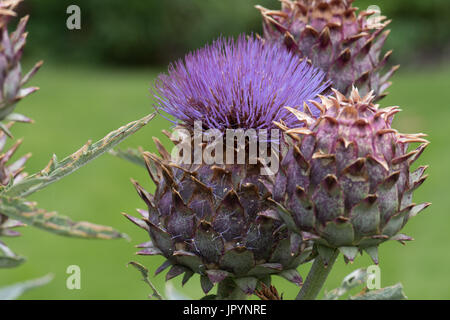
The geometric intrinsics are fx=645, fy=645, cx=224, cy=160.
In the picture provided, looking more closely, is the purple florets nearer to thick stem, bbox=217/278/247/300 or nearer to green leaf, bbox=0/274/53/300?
thick stem, bbox=217/278/247/300

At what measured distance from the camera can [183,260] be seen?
0.95 metres

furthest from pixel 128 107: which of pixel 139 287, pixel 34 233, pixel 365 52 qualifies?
pixel 365 52

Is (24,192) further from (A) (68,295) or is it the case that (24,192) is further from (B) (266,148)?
(A) (68,295)

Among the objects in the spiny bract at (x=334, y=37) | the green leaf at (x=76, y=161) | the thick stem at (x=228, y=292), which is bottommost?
the thick stem at (x=228, y=292)

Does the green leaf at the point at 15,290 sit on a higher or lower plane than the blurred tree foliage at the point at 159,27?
lower

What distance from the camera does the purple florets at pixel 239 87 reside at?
3.15ft

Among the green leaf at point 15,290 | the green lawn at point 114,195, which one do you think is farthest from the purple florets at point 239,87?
the green lawn at point 114,195

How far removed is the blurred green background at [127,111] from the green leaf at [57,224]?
29 centimetres

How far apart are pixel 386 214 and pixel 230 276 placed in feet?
0.80

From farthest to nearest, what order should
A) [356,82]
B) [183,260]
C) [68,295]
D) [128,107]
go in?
1. [128,107]
2. [68,295]
3. [356,82]
4. [183,260]

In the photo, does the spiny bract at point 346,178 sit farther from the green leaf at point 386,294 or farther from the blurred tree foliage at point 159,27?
the blurred tree foliage at point 159,27

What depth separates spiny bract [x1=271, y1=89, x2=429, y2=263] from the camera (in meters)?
0.84

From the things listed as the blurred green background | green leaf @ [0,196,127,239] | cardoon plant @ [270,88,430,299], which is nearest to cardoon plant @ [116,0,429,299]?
cardoon plant @ [270,88,430,299]

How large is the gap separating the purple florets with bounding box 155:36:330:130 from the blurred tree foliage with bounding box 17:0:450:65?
501 centimetres
